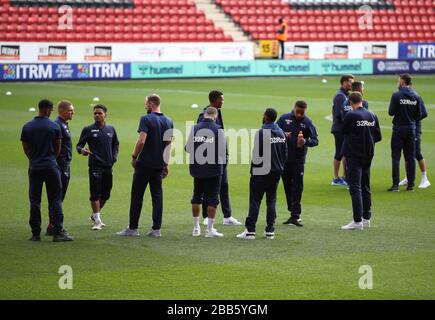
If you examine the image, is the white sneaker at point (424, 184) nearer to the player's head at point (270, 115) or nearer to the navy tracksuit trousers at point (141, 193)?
the player's head at point (270, 115)

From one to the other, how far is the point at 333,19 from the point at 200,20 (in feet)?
28.1

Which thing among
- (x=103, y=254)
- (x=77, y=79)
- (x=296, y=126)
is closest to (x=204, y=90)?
(x=77, y=79)

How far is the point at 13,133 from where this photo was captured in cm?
2706

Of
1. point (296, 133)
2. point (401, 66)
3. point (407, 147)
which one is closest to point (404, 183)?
point (407, 147)

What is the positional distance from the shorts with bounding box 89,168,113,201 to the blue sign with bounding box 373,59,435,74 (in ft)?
126

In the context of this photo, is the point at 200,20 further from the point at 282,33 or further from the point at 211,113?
the point at 211,113

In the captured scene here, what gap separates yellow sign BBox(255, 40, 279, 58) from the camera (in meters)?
51.9

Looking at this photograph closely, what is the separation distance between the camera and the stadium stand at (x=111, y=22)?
4809 cm

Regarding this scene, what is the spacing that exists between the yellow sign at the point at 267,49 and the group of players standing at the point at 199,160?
120ft

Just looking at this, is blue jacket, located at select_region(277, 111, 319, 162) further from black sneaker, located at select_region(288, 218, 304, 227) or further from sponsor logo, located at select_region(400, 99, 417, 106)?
sponsor logo, located at select_region(400, 99, 417, 106)

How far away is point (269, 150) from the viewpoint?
47.0 ft

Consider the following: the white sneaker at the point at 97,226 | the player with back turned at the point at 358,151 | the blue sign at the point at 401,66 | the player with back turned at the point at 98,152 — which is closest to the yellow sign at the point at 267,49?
the blue sign at the point at 401,66
